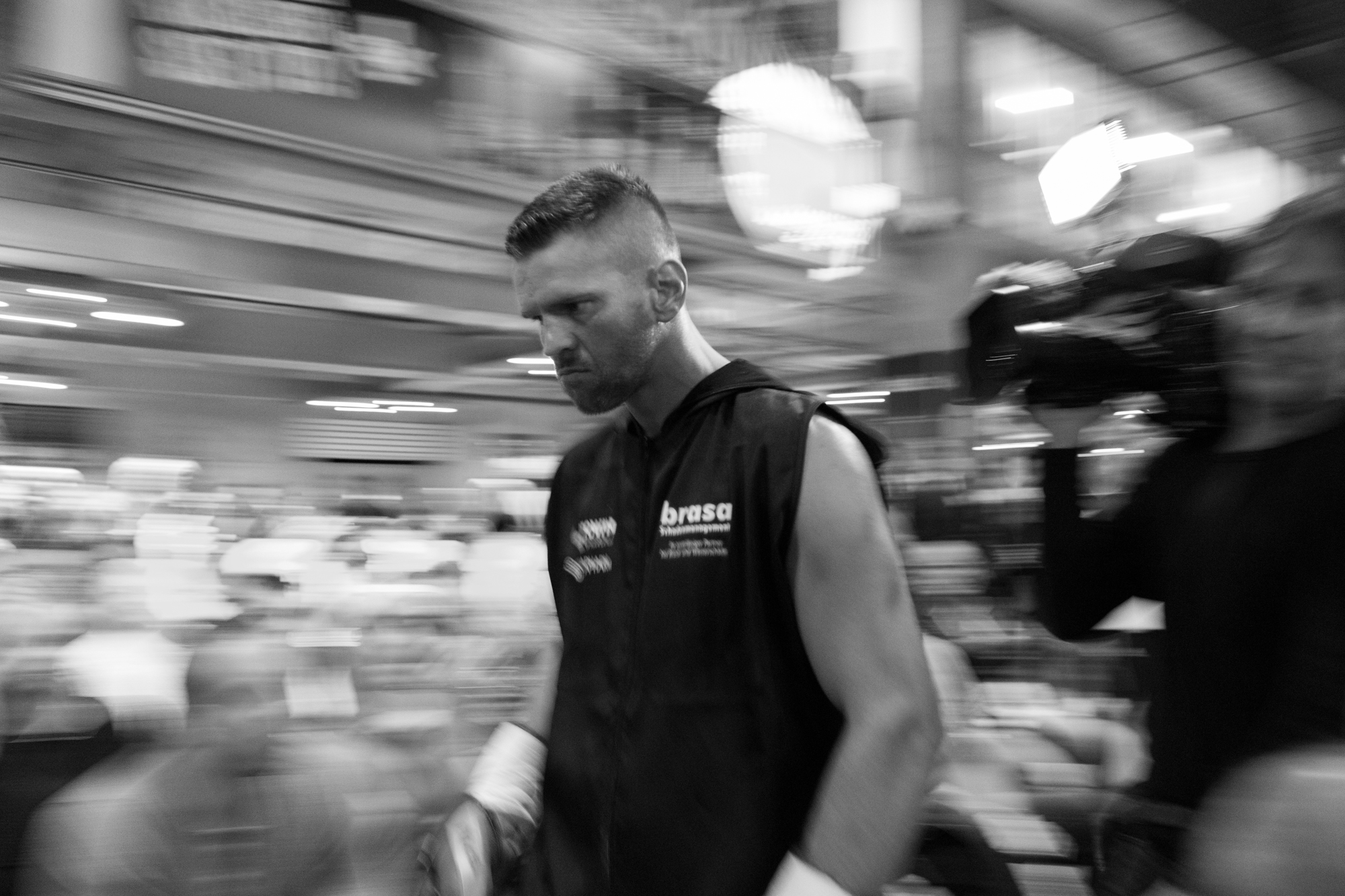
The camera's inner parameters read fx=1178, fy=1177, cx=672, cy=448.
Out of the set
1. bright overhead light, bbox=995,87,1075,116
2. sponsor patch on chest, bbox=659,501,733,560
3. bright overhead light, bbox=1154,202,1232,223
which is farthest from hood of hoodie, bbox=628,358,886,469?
bright overhead light, bbox=995,87,1075,116

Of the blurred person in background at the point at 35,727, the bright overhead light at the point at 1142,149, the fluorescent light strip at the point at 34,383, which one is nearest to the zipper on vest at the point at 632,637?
the bright overhead light at the point at 1142,149

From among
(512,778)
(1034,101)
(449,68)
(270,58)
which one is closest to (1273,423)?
(512,778)

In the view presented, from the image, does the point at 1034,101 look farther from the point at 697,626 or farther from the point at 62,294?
the point at 697,626

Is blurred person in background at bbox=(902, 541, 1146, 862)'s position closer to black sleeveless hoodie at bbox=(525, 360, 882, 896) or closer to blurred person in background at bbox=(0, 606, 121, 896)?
black sleeveless hoodie at bbox=(525, 360, 882, 896)

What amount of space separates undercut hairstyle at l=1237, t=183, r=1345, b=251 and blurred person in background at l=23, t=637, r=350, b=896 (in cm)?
274

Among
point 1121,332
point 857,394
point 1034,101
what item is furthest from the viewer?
point 1034,101

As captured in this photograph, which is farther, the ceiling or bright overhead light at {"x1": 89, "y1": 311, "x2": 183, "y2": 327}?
bright overhead light at {"x1": 89, "y1": 311, "x2": 183, "y2": 327}

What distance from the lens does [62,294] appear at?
3.48 meters

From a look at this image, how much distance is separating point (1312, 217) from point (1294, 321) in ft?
0.37

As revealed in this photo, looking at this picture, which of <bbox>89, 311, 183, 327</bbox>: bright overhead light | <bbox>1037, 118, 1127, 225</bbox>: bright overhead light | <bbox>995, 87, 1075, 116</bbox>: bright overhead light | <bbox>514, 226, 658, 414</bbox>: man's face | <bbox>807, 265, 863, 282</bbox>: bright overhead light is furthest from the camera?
<bbox>995, 87, 1075, 116</bbox>: bright overhead light

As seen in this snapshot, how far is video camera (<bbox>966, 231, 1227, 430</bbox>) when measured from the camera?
4.92 feet

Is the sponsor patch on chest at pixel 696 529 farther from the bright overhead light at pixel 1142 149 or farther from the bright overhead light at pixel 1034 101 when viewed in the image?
the bright overhead light at pixel 1034 101

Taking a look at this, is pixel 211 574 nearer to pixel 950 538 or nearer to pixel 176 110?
pixel 176 110

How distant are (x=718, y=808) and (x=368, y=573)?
9.83ft
